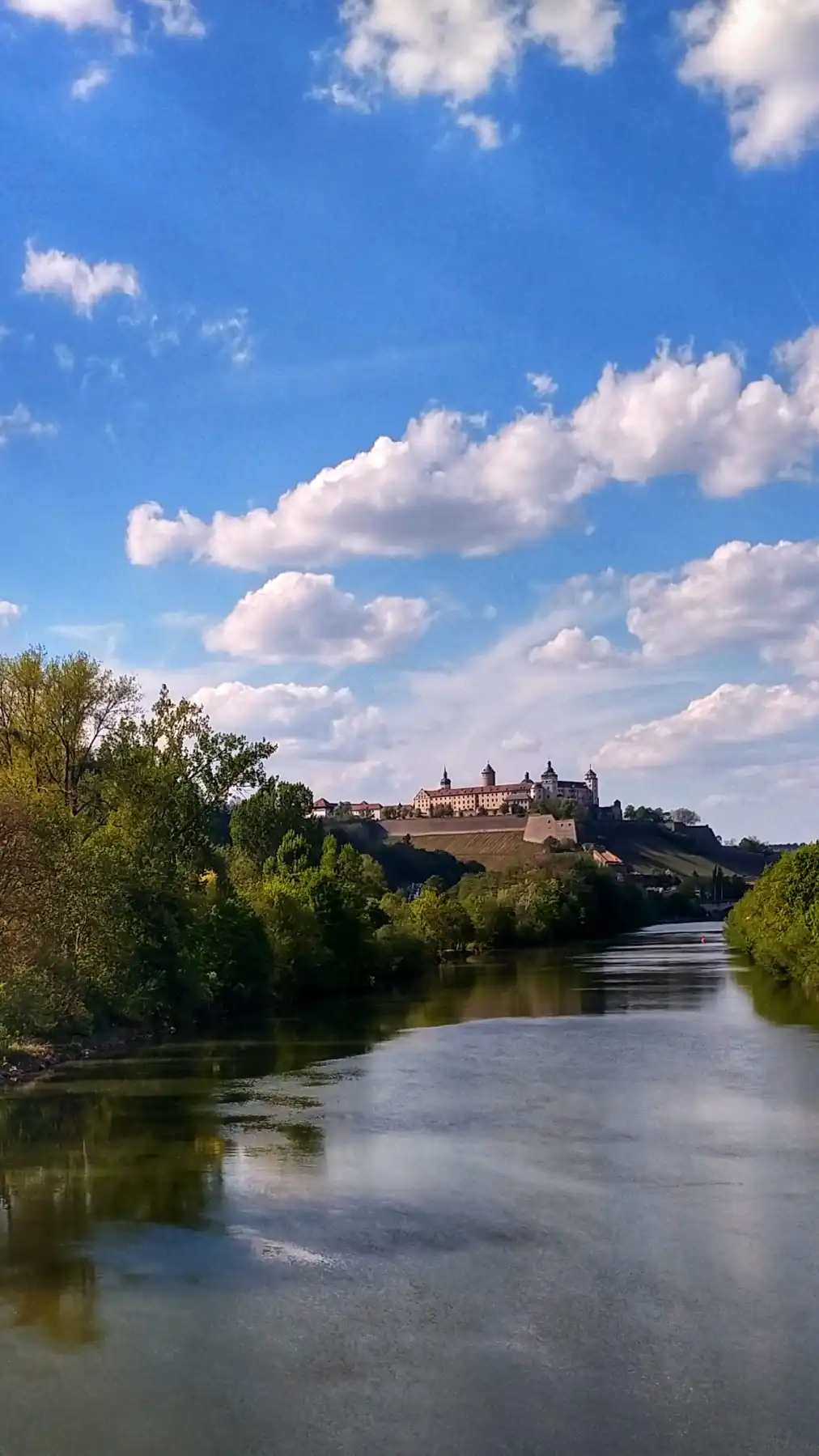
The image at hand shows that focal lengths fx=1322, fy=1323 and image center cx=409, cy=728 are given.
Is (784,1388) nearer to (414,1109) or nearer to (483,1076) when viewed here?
(414,1109)

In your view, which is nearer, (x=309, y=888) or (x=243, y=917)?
(x=243, y=917)

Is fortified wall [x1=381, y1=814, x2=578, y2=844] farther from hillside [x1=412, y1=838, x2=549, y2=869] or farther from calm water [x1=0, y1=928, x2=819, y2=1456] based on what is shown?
calm water [x1=0, y1=928, x2=819, y2=1456]

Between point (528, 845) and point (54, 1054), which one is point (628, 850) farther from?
point (54, 1054)

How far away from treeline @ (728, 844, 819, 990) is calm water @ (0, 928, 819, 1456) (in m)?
27.1

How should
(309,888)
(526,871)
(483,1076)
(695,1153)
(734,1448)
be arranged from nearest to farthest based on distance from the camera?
(734,1448) → (695,1153) → (483,1076) → (309,888) → (526,871)

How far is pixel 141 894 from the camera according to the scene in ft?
127

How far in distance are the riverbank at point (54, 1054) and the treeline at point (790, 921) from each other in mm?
28669

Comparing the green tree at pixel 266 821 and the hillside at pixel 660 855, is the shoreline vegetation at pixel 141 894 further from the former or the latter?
the hillside at pixel 660 855

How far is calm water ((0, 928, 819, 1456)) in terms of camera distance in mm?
10258

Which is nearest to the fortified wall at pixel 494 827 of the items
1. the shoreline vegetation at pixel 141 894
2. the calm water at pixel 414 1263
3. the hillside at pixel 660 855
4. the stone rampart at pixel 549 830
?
the stone rampart at pixel 549 830

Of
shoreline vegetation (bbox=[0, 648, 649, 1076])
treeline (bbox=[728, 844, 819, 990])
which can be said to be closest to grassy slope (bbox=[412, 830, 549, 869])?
treeline (bbox=[728, 844, 819, 990])

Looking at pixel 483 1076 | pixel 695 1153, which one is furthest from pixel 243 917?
pixel 695 1153

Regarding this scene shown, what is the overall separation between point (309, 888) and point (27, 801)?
2592 cm

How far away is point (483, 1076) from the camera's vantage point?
28.5 metres
